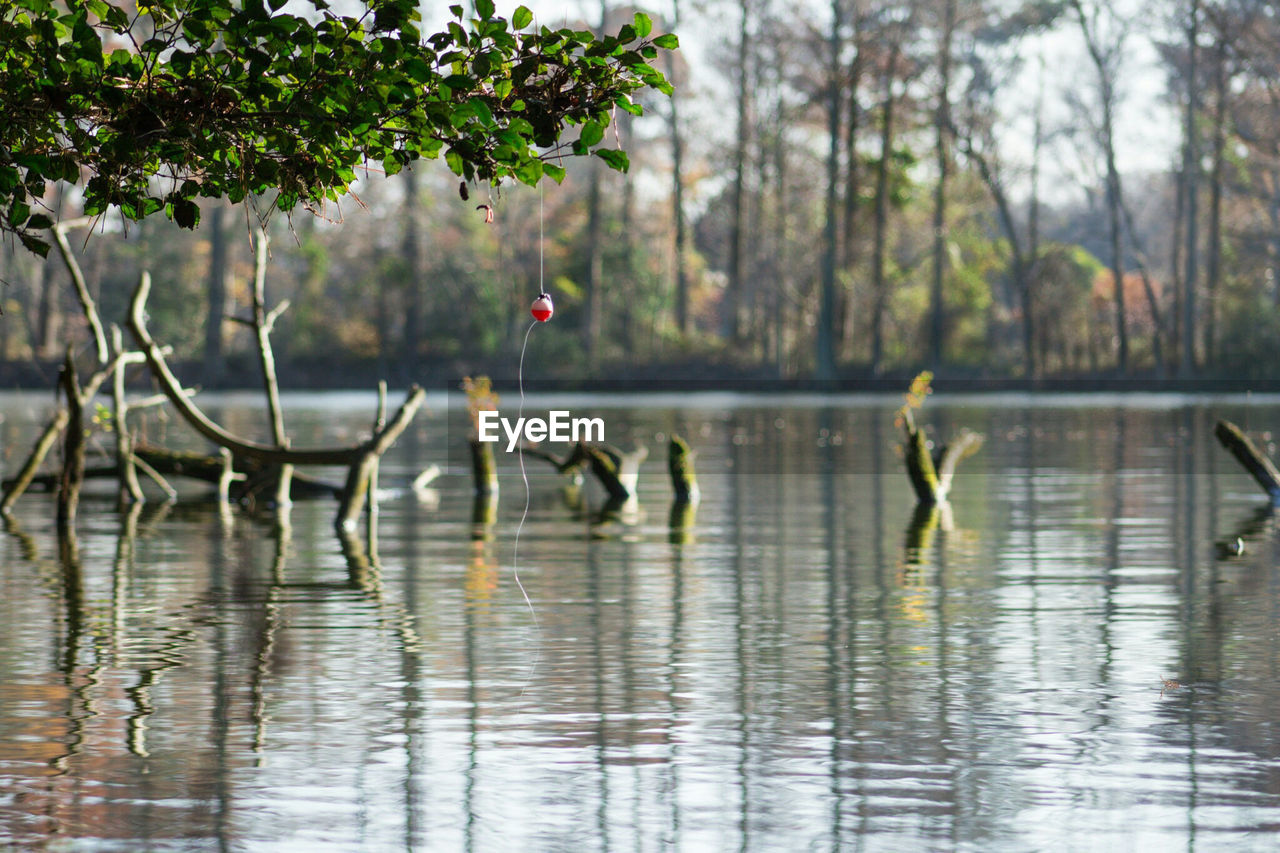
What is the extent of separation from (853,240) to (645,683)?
6264cm

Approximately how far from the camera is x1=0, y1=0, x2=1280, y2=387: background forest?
2704 inches

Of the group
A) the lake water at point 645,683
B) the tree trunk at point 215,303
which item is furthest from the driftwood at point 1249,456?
the tree trunk at point 215,303

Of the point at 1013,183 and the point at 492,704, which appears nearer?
the point at 492,704

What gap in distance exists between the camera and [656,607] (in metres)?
15.3

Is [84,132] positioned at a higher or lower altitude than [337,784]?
higher

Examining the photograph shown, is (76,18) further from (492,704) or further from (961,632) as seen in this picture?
(961,632)

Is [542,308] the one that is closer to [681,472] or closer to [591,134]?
[591,134]

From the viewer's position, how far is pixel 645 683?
11.5 meters

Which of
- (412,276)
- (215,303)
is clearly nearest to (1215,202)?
(412,276)

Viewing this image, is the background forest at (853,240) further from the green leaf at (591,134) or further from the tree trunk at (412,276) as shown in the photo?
the green leaf at (591,134)

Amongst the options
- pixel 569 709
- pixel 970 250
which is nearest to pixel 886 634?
pixel 569 709

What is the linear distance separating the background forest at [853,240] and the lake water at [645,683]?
4551 centimetres

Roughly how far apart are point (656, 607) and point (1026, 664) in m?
3.65

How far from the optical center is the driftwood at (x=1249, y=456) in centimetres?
2481
